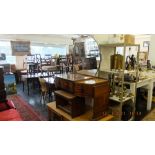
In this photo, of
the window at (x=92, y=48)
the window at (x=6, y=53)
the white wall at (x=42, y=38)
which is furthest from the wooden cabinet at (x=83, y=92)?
the window at (x=6, y=53)

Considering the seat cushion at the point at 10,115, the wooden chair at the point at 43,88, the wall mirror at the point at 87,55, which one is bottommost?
the seat cushion at the point at 10,115

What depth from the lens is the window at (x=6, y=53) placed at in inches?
65.6

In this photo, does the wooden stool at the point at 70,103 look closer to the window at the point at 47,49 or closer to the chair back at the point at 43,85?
the chair back at the point at 43,85

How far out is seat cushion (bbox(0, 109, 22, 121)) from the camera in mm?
1859

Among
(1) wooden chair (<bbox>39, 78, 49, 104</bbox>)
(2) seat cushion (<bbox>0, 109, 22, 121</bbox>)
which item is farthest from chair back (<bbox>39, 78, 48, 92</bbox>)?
(2) seat cushion (<bbox>0, 109, 22, 121</bbox>)

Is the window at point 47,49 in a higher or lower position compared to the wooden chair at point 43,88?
higher

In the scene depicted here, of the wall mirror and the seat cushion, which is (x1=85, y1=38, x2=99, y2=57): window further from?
the seat cushion

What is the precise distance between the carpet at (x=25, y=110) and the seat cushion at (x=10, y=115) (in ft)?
0.18

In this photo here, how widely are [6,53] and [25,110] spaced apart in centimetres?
74

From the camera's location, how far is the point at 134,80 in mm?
2357
